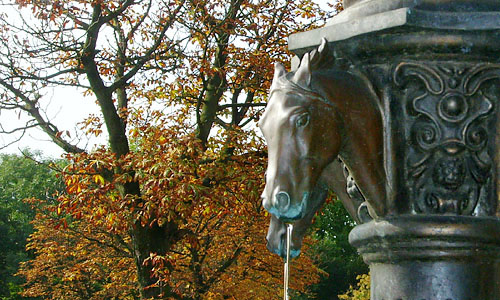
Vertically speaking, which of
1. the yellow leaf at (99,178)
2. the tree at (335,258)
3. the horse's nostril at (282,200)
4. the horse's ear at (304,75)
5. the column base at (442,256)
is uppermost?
the tree at (335,258)

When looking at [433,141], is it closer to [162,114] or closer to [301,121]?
[301,121]

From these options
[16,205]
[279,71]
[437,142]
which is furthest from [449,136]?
[16,205]

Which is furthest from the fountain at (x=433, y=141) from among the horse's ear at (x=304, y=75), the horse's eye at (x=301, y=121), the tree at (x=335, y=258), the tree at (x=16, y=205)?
the tree at (x=335, y=258)

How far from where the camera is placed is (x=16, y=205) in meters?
36.0

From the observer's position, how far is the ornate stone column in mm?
2439

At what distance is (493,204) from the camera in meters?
2.51

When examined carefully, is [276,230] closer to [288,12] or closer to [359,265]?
[288,12]

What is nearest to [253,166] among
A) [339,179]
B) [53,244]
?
[53,244]

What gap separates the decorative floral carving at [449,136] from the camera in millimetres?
2473

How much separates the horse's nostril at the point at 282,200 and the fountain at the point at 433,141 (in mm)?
342

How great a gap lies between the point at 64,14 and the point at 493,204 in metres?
10.6

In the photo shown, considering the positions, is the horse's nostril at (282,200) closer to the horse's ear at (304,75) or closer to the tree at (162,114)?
the horse's ear at (304,75)

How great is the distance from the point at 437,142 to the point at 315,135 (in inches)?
20.3

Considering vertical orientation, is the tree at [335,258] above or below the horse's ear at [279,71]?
above
